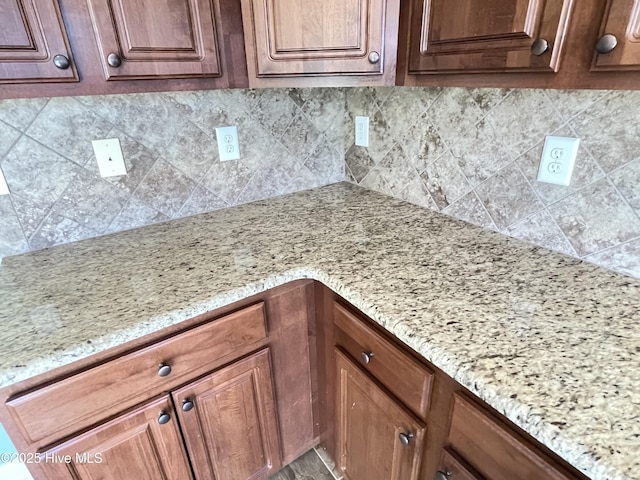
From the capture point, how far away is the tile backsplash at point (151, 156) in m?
1.08

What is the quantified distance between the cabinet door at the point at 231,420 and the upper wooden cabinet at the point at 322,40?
2.60 ft

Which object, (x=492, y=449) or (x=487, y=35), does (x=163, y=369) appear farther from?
(x=487, y=35)

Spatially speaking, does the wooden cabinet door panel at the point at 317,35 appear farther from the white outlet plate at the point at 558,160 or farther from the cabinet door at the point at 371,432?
the cabinet door at the point at 371,432

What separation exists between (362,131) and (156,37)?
2.83ft

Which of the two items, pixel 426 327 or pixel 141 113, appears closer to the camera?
pixel 426 327

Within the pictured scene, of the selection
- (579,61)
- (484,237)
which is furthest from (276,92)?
(579,61)

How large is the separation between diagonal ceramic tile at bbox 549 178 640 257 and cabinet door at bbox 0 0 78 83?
1.25m

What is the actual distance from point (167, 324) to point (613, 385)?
0.86m

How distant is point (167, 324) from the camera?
2.74ft

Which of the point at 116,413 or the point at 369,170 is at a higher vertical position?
the point at 369,170

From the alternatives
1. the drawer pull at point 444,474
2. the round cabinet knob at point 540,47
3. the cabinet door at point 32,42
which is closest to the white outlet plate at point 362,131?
the round cabinet knob at point 540,47

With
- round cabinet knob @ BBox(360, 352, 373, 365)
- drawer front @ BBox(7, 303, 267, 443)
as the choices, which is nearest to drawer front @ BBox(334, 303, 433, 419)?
round cabinet knob @ BBox(360, 352, 373, 365)

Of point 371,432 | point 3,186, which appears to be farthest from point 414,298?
point 3,186

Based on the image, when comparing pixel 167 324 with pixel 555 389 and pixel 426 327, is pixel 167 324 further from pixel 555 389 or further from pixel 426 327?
pixel 555 389
